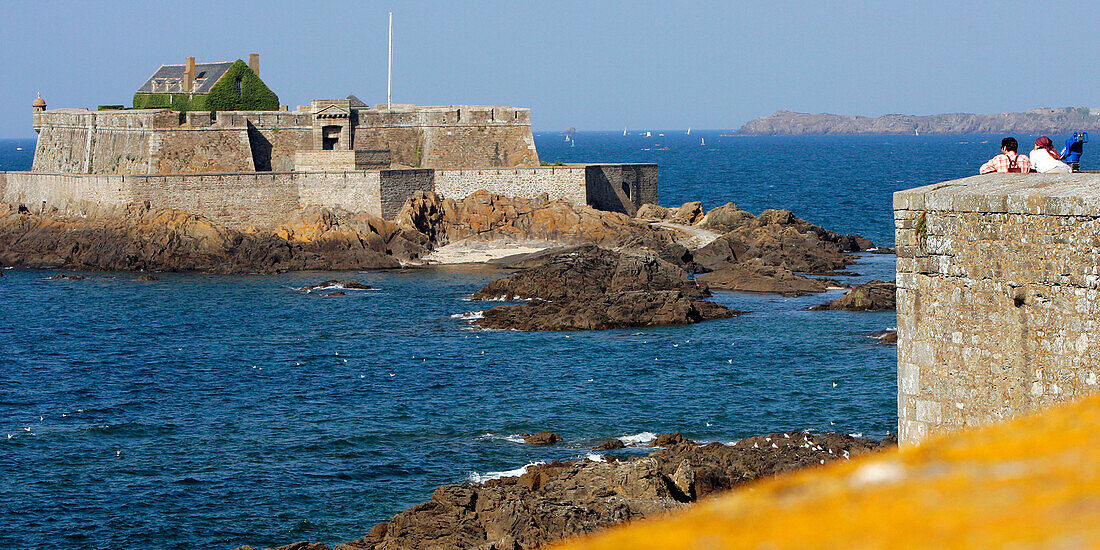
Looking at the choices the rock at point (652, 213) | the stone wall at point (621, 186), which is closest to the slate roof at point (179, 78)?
the stone wall at point (621, 186)

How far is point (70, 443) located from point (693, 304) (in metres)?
21.4

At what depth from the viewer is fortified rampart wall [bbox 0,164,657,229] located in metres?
55.5

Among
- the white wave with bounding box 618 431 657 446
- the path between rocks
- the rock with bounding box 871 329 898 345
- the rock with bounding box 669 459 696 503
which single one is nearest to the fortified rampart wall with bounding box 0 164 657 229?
the path between rocks

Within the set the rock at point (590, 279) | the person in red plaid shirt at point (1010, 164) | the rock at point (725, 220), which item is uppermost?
the person in red plaid shirt at point (1010, 164)

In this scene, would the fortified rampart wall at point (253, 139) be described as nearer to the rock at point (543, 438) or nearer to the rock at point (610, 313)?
the rock at point (610, 313)

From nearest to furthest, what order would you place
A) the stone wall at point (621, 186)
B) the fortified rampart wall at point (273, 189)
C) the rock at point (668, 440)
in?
1. the rock at point (668, 440)
2. the fortified rampart wall at point (273, 189)
3. the stone wall at point (621, 186)

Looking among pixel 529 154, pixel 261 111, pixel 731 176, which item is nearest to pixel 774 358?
pixel 529 154

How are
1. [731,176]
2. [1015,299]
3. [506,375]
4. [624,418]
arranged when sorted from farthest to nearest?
1. [731,176]
2. [506,375]
3. [624,418]
4. [1015,299]

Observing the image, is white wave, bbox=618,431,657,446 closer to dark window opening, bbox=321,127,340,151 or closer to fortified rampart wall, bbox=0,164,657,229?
fortified rampart wall, bbox=0,164,657,229

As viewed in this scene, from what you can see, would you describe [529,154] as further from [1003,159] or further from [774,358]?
[1003,159]

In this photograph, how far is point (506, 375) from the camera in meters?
32.2

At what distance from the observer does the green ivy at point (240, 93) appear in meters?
62.8

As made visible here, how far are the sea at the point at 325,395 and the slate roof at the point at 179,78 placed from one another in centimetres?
1579

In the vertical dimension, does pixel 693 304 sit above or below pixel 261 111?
below
